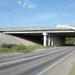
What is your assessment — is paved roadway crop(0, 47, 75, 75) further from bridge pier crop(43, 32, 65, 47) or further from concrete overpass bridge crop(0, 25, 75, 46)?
bridge pier crop(43, 32, 65, 47)

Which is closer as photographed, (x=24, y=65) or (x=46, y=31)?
(x=24, y=65)

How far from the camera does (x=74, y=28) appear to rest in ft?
255

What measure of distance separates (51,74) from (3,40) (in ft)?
242

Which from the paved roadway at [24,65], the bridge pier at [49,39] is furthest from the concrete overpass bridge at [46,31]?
the paved roadway at [24,65]

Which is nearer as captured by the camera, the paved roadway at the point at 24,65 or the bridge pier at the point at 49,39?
the paved roadway at the point at 24,65

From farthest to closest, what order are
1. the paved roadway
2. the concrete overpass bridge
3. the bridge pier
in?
1. the bridge pier
2. the concrete overpass bridge
3. the paved roadway

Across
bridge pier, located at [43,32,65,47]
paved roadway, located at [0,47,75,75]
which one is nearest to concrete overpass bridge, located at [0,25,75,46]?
bridge pier, located at [43,32,65,47]

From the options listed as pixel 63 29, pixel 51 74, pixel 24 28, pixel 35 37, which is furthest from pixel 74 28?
pixel 51 74

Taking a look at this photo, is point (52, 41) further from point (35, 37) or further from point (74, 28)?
point (74, 28)

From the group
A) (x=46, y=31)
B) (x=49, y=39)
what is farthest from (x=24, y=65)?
(x=49, y=39)

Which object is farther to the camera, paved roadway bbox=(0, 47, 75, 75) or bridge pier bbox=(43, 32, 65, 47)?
bridge pier bbox=(43, 32, 65, 47)

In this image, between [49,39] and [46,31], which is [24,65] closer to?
[46,31]

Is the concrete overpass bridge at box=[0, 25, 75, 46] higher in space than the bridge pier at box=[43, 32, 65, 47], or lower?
higher

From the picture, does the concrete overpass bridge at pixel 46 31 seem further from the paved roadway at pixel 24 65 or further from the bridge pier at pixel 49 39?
the paved roadway at pixel 24 65
